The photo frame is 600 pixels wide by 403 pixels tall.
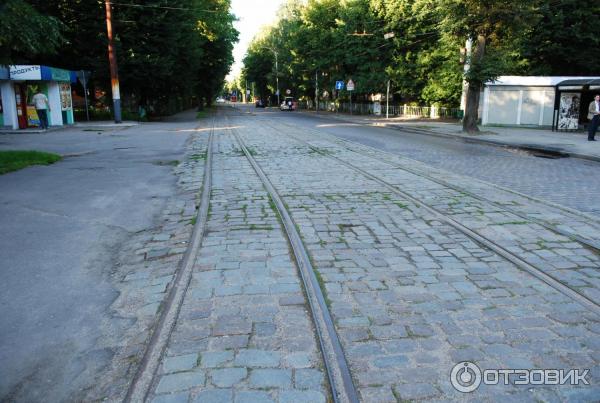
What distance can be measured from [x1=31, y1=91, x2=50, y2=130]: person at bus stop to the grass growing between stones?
36.6ft

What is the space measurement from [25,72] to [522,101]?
2627cm

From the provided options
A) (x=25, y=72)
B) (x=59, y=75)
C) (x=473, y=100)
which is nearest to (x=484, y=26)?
(x=473, y=100)

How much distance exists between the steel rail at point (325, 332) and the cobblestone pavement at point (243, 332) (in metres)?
0.07

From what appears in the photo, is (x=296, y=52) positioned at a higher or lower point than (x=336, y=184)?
higher

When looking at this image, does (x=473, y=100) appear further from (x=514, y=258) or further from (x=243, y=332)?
(x=243, y=332)

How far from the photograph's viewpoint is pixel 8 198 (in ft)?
29.4

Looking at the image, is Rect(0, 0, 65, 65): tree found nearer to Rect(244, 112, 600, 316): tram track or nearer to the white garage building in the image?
Rect(244, 112, 600, 316): tram track

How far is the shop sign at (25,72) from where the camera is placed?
24.1 meters

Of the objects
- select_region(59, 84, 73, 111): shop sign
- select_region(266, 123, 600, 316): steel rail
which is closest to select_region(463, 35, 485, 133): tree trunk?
select_region(266, 123, 600, 316): steel rail

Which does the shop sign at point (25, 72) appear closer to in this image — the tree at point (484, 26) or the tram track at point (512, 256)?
the tree at point (484, 26)

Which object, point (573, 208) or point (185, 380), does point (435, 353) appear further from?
point (573, 208)

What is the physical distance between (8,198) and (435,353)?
8199 mm

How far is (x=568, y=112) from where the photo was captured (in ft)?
84.4

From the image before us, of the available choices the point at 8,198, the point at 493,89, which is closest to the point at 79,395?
the point at 8,198
